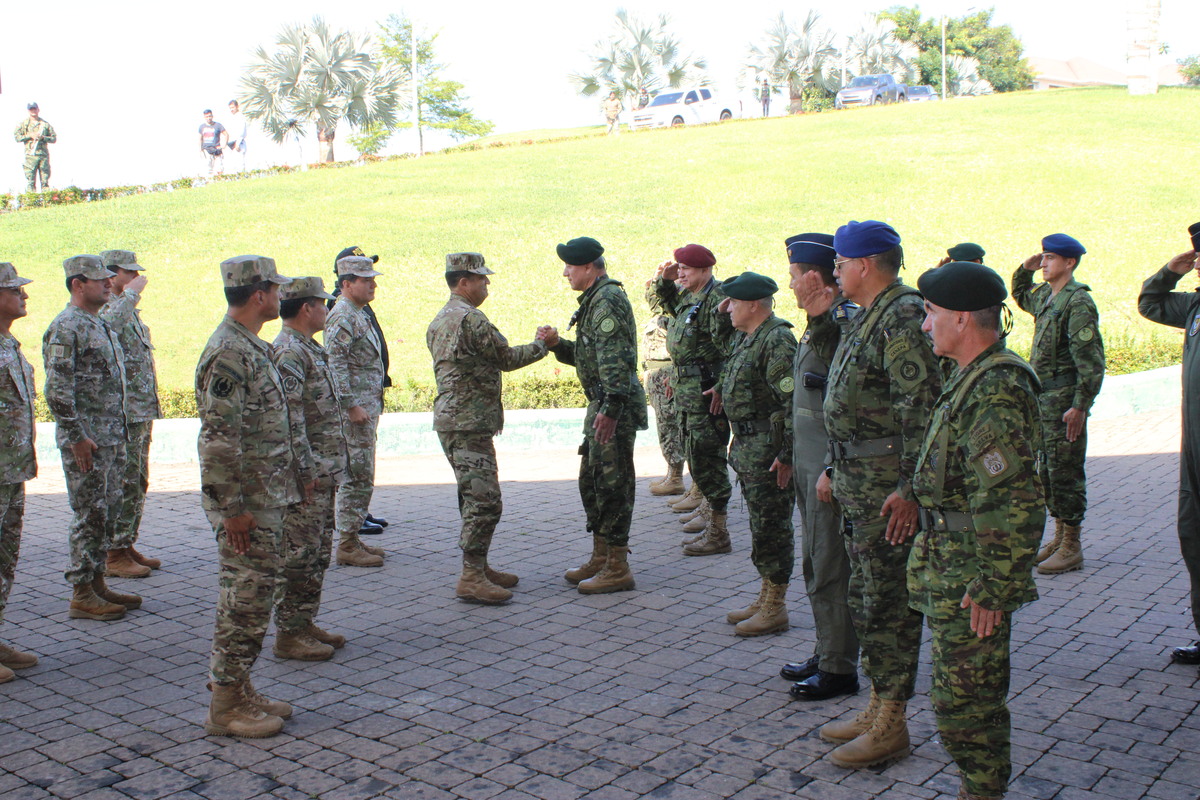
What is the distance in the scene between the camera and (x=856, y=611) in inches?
166

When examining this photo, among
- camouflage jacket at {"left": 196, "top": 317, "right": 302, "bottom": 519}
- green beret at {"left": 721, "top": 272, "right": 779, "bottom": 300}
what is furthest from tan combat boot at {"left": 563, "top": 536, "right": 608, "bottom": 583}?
camouflage jacket at {"left": 196, "top": 317, "right": 302, "bottom": 519}

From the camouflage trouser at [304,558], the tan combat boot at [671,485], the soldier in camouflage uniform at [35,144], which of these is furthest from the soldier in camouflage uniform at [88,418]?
the soldier in camouflage uniform at [35,144]

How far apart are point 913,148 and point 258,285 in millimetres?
28832

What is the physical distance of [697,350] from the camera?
695cm

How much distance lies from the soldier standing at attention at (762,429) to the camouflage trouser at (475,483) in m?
1.62

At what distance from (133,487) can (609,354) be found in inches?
139

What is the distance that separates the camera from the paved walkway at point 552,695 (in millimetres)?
3994

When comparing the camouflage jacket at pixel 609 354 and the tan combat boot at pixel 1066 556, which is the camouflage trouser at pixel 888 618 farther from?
the tan combat boot at pixel 1066 556

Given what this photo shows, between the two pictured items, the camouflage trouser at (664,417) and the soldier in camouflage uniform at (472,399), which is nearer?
the soldier in camouflage uniform at (472,399)

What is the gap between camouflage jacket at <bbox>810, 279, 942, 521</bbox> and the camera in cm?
395

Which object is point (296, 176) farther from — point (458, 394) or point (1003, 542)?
point (1003, 542)

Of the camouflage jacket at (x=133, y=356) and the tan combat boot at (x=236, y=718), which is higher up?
the camouflage jacket at (x=133, y=356)

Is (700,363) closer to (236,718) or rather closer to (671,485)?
(671,485)

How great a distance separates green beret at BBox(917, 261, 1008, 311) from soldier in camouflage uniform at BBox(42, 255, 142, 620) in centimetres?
502
